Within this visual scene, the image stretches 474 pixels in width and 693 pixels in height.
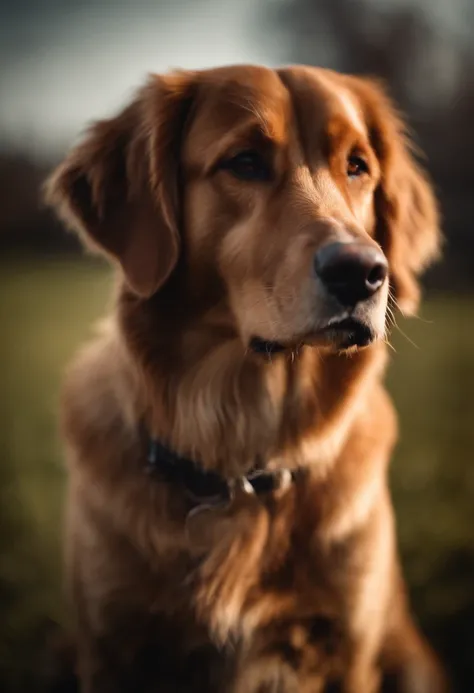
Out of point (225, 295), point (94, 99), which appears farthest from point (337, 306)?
point (94, 99)

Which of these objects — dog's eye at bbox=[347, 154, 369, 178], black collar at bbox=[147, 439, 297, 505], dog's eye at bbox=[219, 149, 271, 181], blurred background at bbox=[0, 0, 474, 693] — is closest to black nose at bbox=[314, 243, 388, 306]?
dog's eye at bbox=[219, 149, 271, 181]

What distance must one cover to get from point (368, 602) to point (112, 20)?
168 cm

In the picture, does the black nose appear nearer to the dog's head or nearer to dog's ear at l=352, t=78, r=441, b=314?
the dog's head

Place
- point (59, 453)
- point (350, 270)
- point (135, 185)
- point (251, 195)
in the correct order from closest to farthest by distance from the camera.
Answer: point (350, 270) < point (251, 195) < point (135, 185) < point (59, 453)

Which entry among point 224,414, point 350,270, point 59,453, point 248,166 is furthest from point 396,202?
point 59,453

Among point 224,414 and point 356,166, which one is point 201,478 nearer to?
point 224,414

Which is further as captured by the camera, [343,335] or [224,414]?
[224,414]

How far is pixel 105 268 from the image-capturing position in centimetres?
210

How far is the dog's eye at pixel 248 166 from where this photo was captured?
Answer: 1.54 meters

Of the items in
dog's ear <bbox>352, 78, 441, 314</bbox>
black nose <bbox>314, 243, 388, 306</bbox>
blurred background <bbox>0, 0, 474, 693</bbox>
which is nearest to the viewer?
black nose <bbox>314, 243, 388, 306</bbox>

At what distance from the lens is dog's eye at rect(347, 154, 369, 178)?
5.42 ft

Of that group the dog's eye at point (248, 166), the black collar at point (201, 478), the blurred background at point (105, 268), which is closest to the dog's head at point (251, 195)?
the dog's eye at point (248, 166)

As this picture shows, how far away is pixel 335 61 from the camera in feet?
6.89

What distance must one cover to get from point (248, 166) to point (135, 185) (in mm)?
284
